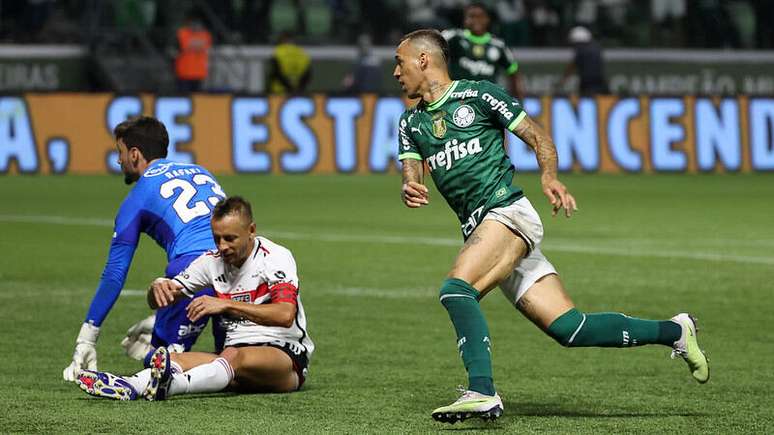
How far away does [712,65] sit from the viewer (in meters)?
36.6

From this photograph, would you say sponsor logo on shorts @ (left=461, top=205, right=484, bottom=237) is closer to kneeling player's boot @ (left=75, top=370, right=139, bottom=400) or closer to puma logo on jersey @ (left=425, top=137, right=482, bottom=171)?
puma logo on jersey @ (left=425, top=137, right=482, bottom=171)

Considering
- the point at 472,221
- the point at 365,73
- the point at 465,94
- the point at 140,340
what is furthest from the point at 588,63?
the point at 472,221

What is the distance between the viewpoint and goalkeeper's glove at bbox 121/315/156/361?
28.8 ft

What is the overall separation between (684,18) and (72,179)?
17.6 metres

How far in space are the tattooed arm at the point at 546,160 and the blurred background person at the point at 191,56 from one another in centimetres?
2215

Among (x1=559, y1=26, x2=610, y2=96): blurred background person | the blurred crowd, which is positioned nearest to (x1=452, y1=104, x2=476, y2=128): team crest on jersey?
(x1=559, y1=26, x2=610, y2=96): blurred background person

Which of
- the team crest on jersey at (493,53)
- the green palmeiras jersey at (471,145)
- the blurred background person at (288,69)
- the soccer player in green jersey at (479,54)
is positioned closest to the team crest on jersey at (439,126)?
the green palmeiras jersey at (471,145)

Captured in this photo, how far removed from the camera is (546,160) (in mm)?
7070

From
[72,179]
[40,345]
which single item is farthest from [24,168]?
[40,345]

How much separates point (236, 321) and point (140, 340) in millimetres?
1083

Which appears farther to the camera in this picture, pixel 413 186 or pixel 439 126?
pixel 439 126

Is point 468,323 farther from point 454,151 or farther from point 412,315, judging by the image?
point 412,315

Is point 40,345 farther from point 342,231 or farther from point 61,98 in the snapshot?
point 61,98

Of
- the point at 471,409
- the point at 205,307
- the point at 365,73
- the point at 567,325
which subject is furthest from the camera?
the point at 365,73
